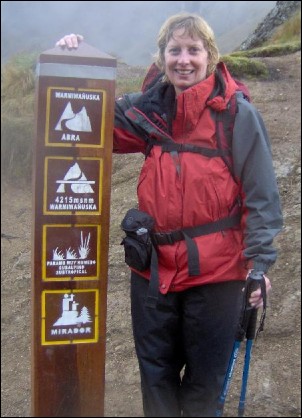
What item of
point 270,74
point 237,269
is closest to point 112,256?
point 237,269

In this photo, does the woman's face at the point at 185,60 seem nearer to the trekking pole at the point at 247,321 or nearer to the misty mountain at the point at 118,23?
the trekking pole at the point at 247,321

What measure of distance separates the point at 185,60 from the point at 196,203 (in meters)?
0.54

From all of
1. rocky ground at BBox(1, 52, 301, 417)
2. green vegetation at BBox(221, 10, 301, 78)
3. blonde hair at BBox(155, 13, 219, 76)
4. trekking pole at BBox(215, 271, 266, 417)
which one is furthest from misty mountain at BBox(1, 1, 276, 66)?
trekking pole at BBox(215, 271, 266, 417)

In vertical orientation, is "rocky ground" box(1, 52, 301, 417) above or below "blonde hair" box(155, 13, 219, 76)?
below

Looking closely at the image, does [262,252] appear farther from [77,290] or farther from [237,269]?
[77,290]

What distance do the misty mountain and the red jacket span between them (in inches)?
239

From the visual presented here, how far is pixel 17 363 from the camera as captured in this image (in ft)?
11.1

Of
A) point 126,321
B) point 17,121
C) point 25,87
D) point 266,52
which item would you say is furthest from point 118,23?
point 126,321

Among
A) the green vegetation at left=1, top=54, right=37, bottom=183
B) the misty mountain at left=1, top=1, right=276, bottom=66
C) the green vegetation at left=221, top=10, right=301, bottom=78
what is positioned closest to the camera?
the green vegetation at left=1, top=54, right=37, bottom=183

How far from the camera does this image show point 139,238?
7.06ft

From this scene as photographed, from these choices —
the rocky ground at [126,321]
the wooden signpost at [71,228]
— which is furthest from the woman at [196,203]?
the rocky ground at [126,321]

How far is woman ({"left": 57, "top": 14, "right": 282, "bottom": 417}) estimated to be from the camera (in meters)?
2.04

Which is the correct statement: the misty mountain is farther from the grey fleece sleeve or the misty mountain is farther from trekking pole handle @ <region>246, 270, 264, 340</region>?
trekking pole handle @ <region>246, 270, 264, 340</region>

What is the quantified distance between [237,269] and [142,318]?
1.48 ft
